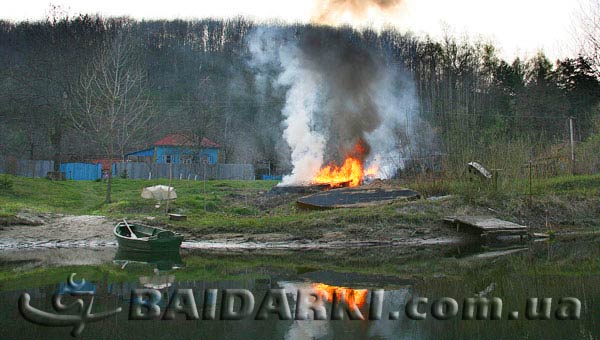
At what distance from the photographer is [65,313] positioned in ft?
39.2

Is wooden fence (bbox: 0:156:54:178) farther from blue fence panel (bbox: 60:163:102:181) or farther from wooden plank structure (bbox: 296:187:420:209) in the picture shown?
wooden plank structure (bbox: 296:187:420:209)

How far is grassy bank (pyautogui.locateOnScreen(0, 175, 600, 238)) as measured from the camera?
25.3 metres

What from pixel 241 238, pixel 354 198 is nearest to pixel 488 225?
pixel 354 198

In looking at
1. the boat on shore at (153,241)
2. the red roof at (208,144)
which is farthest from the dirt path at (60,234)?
the red roof at (208,144)

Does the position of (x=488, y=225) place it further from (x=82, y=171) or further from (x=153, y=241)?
(x=82, y=171)

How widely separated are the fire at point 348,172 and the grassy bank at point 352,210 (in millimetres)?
2422

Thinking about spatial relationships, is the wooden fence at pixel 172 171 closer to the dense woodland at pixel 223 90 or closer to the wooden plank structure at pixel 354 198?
the dense woodland at pixel 223 90

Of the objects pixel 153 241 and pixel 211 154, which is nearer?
pixel 153 241

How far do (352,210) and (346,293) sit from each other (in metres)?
12.7

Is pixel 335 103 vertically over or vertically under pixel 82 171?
over

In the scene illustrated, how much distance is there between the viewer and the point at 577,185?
105 ft

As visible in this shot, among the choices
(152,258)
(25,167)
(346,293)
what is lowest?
(346,293)

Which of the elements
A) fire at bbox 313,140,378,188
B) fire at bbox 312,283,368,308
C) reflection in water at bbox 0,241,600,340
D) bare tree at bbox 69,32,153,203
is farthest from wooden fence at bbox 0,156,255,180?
fire at bbox 312,283,368,308

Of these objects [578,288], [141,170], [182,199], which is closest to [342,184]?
[182,199]
